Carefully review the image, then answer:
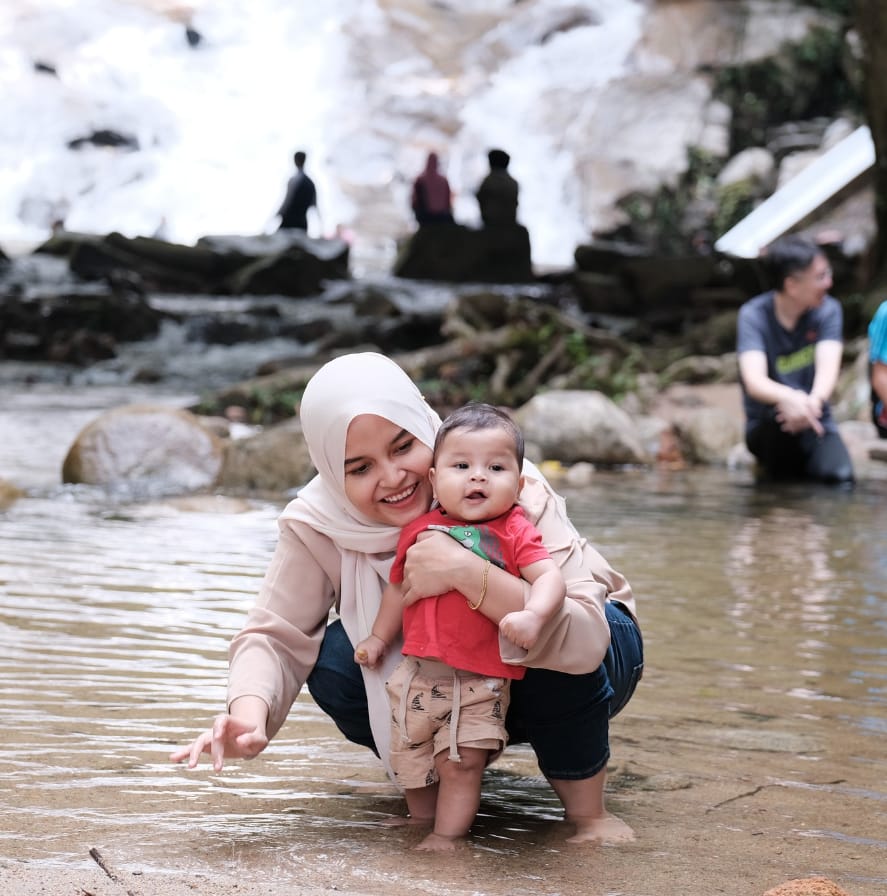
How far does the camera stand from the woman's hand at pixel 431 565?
2.33m

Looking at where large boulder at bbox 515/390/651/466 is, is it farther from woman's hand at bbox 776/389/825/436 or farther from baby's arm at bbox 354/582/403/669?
baby's arm at bbox 354/582/403/669

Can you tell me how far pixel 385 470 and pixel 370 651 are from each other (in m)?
0.34

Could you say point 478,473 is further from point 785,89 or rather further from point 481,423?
point 785,89

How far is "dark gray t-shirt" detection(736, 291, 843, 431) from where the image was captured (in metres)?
7.53

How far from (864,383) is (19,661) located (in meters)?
8.94

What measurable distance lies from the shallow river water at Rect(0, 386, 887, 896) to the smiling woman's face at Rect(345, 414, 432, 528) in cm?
59

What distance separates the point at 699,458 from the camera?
1025cm

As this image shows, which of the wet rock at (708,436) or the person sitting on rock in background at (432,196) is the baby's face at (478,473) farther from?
the person sitting on rock in background at (432,196)

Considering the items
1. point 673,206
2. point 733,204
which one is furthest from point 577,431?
point 673,206

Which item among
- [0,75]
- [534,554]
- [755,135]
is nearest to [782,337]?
[534,554]

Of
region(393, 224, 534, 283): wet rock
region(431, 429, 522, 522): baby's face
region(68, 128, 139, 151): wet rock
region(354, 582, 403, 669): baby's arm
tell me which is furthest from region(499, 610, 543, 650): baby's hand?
region(68, 128, 139, 151): wet rock

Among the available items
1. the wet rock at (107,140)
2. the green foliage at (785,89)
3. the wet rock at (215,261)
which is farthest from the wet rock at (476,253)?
the wet rock at (107,140)

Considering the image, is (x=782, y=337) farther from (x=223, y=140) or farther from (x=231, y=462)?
(x=223, y=140)

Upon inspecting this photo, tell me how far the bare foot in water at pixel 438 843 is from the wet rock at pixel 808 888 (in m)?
0.57
